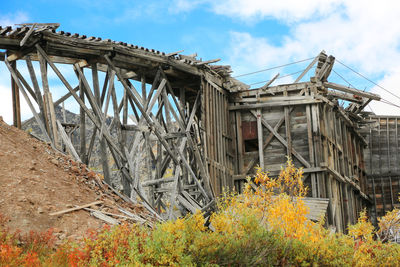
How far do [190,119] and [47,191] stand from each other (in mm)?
8497

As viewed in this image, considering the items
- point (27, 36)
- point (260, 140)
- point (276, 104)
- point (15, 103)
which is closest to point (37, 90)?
point (15, 103)

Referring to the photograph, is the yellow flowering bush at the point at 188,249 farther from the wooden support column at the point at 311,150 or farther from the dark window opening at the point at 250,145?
the dark window opening at the point at 250,145

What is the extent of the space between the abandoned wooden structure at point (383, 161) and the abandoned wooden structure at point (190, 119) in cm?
593

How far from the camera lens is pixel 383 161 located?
3356 cm

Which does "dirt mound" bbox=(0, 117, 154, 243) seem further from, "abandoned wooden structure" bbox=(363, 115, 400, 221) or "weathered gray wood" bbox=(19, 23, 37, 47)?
"abandoned wooden structure" bbox=(363, 115, 400, 221)

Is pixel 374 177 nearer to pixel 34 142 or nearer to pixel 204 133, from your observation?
pixel 204 133

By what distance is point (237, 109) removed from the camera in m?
24.1

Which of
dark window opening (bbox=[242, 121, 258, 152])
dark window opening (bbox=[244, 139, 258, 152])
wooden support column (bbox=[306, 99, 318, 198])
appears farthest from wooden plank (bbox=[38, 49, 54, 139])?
wooden support column (bbox=[306, 99, 318, 198])

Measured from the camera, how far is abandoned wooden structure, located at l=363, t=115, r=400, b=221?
33031 mm

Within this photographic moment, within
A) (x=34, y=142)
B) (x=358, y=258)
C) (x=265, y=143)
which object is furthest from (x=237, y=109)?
(x=358, y=258)

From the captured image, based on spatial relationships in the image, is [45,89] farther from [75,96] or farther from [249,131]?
[249,131]

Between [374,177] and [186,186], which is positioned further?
[374,177]

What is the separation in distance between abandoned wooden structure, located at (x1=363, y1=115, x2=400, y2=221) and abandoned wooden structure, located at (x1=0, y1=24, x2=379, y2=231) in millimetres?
5931

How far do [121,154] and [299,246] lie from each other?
24.3ft
